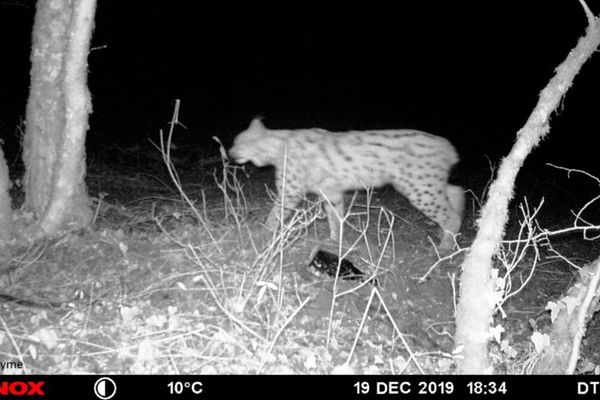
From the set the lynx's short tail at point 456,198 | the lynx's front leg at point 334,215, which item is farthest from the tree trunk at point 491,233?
the lynx's short tail at point 456,198

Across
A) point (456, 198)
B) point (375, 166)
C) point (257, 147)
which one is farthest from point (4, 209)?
point (456, 198)

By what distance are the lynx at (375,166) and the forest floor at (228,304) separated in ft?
1.97

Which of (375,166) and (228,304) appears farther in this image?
(375,166)

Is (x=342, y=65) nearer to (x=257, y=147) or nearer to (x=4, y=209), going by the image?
(x=257, y=147)

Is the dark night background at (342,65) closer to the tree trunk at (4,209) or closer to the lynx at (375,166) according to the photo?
the lynx at (375,166)

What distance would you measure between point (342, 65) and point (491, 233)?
1928 centimetres

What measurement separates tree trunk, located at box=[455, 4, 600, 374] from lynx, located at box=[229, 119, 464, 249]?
278cm

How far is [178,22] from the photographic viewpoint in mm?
21125

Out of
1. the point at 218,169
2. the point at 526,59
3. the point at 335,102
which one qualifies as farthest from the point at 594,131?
the point at 218,169

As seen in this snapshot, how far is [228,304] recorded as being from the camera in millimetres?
4074
